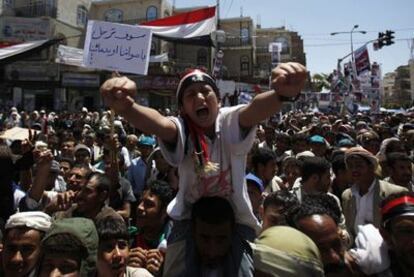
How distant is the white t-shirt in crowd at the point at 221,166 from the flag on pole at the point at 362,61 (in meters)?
21.1

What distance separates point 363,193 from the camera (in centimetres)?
378

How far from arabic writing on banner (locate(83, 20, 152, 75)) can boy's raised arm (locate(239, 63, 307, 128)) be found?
3575 mm

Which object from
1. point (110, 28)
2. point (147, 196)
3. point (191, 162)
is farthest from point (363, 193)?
point (110, 28)

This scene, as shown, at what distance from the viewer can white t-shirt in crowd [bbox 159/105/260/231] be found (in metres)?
2.21

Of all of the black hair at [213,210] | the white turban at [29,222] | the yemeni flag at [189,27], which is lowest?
the white turban at [29,222]

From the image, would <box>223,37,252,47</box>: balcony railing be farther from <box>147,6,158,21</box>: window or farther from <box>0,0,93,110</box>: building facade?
<box>0,0,93,110</box>: building facade

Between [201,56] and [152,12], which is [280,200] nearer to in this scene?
[152,12]

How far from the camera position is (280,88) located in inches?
77.5

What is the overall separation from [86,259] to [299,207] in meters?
1.21

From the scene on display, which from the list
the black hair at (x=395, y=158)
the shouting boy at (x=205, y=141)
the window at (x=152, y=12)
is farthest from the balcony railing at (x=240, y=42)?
the shouting boy at (x=205, y=141)

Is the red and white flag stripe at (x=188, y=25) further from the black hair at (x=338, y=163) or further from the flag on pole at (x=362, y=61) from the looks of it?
the flag on pole at (x=362, y=61)

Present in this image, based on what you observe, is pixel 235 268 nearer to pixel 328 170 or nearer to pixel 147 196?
pixel 147 196

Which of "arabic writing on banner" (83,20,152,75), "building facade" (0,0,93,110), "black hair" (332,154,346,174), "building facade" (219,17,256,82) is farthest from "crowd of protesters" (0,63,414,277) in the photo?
"building facade" (219,17,256,82)

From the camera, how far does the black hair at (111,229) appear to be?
2830 mm
